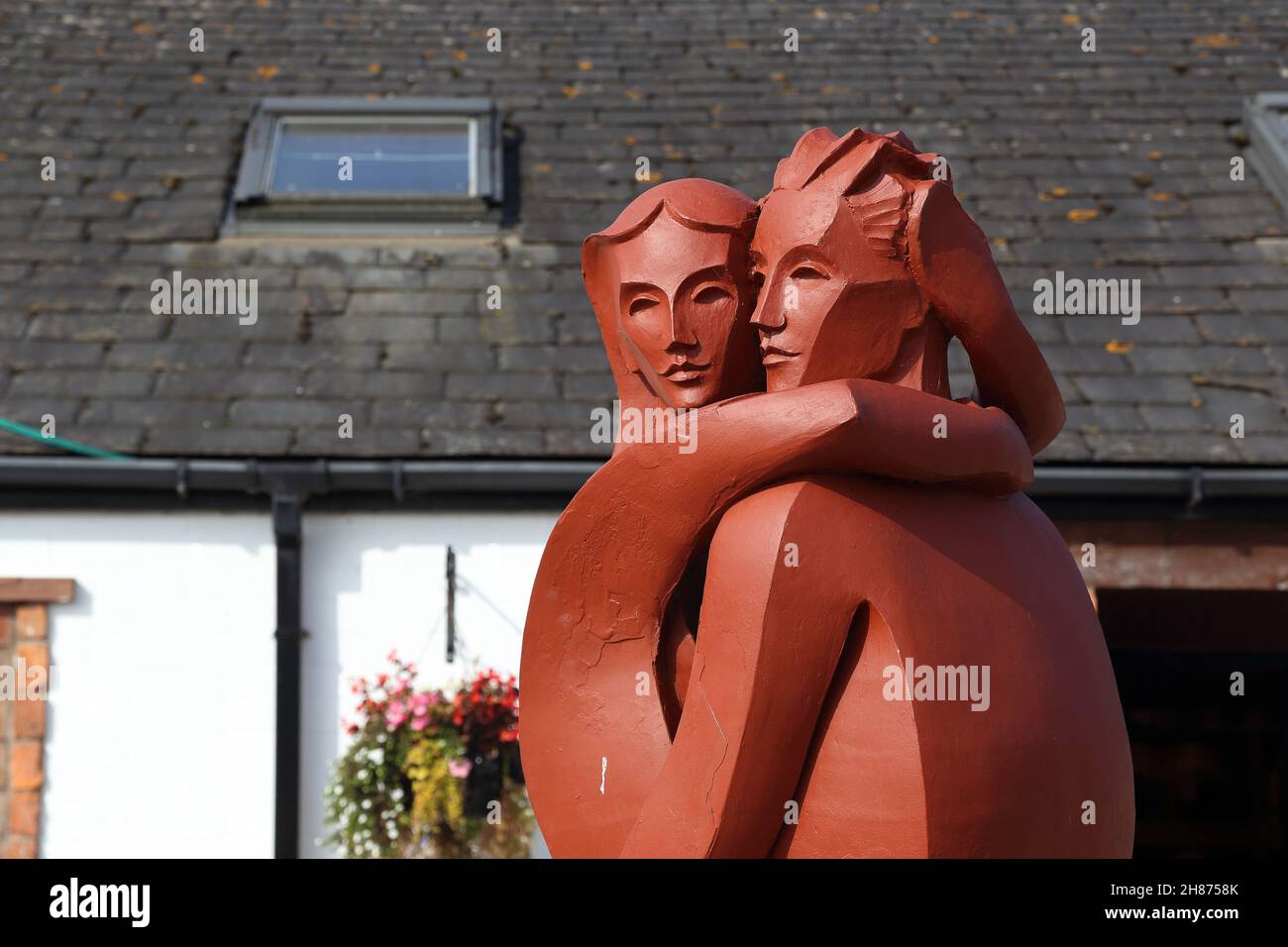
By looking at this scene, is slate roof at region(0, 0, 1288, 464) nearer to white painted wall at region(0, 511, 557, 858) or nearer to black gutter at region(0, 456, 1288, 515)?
black gutter at region(0, 456, 1288, 515)

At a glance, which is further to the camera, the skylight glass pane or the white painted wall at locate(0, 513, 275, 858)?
the skylight glass pane

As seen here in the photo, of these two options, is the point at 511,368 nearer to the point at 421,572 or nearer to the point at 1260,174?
the point at 421,572

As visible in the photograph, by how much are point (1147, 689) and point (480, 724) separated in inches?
155

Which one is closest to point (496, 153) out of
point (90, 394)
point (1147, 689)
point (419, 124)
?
point (419, 124)

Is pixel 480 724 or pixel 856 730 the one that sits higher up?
pixel 856 730

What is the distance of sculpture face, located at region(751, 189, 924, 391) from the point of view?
2680mm

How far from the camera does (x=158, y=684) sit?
6.24 metres

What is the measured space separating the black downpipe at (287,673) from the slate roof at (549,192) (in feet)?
1.06

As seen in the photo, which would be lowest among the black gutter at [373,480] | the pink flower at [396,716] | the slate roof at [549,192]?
the pink flower at [396,716]

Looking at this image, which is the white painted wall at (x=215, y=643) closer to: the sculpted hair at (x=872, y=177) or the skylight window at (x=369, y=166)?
the skylight window at (x=369, y=166)

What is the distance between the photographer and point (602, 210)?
742 centimetres

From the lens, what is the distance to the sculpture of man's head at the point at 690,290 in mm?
2793

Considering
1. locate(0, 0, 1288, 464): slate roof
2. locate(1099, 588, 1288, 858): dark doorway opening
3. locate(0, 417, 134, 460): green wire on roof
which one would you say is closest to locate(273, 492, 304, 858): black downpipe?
locate(0, 0, 1288, 464): slate roof

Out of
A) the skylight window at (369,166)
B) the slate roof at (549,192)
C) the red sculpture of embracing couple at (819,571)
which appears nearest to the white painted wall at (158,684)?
the slate roof at (549,192)
